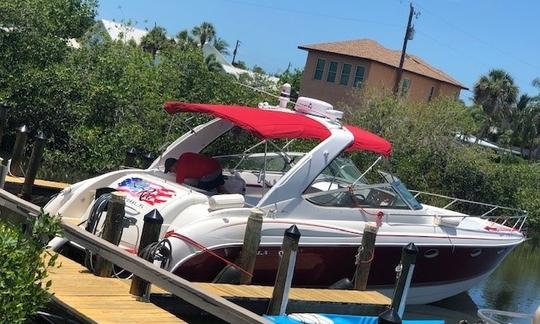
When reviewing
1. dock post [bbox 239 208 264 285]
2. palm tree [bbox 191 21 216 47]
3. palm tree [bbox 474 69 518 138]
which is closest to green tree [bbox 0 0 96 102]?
dock post [bbox 239 208 264 285]

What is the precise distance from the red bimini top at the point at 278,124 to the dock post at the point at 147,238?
201cm

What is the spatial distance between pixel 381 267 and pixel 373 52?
Result: 1452 inches

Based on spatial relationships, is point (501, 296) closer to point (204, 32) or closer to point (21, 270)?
point (21, 270)

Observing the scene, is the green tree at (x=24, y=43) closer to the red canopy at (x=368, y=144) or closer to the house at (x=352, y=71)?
the red canopy at (x=368, y=144)

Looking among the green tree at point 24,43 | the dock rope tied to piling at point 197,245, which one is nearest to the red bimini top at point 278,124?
the dock rope tied to piling at point 197,245

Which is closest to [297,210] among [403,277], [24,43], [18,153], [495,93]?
[403,277]

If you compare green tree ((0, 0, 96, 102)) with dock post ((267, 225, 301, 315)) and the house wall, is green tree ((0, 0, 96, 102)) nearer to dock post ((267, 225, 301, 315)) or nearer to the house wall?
dock post ((267, 225, 301, 315))

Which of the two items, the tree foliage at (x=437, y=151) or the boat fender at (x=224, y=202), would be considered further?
the tree foliage at (x=437, y=151)

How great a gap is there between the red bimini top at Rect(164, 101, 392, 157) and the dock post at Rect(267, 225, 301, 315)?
4.59ft

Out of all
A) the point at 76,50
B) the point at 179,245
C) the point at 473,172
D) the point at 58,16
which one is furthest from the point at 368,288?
the point at 473,172

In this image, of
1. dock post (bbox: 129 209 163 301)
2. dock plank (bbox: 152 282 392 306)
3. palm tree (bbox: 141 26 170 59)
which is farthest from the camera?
palm tree (bbox: 141 26 170 59)

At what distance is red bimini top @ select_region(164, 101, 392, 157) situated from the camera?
8492mm

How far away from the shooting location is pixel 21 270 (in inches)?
161

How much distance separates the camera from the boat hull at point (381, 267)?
8.12 metres
